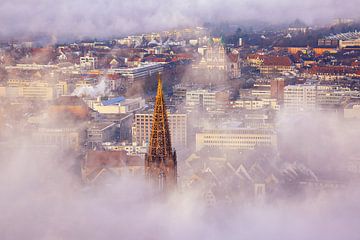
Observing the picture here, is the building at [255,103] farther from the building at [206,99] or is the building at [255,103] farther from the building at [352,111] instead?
the building at [352,111]

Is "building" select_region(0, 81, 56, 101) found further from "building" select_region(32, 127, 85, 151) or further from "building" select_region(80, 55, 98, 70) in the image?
"building" select_region(32, 127, 85, 151)

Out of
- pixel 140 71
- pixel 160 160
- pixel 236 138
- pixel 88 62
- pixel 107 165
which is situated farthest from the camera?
pixel 140 71

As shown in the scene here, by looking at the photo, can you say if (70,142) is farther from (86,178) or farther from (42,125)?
(86,178)

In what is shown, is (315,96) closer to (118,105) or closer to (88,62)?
(118,105)

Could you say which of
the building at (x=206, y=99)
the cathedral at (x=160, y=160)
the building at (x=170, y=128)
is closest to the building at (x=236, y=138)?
the building at (x=170, y=128)

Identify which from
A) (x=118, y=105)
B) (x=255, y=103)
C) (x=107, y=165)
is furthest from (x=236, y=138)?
(x=118, y=105)

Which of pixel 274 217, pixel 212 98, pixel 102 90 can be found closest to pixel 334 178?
pixel 274 217

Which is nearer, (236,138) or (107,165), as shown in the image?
(107,165)
